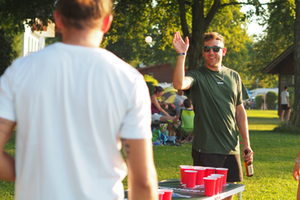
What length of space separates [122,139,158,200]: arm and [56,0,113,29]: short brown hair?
0.52 metres

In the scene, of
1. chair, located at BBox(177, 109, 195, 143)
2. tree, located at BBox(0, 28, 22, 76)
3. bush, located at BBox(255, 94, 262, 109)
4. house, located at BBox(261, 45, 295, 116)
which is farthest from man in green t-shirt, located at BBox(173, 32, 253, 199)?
bush, located at BBox(255, 94, 262, 109)

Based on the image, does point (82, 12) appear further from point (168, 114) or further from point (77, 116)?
point (168, 114)

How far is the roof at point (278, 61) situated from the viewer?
28066 millimetres

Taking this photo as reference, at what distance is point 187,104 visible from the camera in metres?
12.9

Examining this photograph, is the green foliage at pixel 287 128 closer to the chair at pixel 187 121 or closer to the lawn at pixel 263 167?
the lawn at pixel 263 167

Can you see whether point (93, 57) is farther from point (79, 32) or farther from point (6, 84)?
point (6, 84)

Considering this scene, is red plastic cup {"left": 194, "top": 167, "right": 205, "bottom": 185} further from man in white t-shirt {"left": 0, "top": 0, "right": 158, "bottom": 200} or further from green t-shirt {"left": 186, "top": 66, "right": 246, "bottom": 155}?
man in white t-shirt {"left": 0, "top": 0, "right": 158, "bottom": 200}

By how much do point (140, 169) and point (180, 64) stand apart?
227 cm

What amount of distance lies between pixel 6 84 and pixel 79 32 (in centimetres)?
37

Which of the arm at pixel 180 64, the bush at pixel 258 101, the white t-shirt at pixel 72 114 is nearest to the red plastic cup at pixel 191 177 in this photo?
the arm at pixel 180 64

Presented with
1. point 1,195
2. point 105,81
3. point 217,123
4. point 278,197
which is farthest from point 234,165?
point 1,195

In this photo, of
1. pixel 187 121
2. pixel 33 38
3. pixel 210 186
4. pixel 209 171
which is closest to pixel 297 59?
pixel 187 121

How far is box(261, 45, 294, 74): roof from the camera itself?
28.1 metres

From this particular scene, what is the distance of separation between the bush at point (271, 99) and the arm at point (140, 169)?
189 ft
